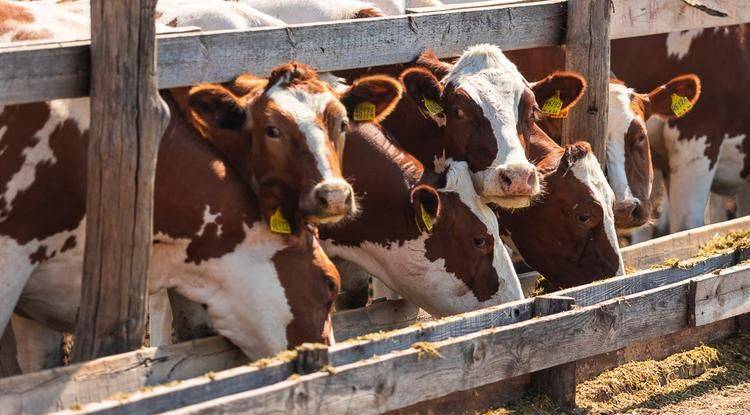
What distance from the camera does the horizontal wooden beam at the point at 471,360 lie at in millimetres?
5262

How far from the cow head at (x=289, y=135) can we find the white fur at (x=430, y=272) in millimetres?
1014

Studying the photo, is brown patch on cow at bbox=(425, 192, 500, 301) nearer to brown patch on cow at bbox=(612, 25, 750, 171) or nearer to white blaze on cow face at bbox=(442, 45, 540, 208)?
white blaze on cow face at bbox=(442, 45, 540, 208)

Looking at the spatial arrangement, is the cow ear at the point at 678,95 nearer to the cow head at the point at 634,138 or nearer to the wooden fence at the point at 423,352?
the cow head at the point at 634,138

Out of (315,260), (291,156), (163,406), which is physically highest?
(291,156)

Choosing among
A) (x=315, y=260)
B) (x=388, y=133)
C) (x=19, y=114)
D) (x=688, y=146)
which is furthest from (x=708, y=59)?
(x=19, y=114)

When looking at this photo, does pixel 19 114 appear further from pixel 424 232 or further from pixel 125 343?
pixel 424 232

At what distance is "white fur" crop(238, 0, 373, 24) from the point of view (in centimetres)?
858

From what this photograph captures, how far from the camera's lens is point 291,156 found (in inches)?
253

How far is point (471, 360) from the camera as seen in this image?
605 cm

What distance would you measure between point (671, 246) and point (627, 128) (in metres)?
0.88

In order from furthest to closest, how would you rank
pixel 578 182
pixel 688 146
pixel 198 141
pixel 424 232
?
1. pixel 688 146
2. pixel 578 182
3. pixel 424 232
4. pixel 198 141

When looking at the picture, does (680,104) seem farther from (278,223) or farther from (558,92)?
(278,223)

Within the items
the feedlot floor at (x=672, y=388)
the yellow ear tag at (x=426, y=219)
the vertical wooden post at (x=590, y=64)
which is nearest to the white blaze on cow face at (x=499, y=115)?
the yellow ear tag at (x=426, y=219)

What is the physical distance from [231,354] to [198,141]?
1.02 metres
